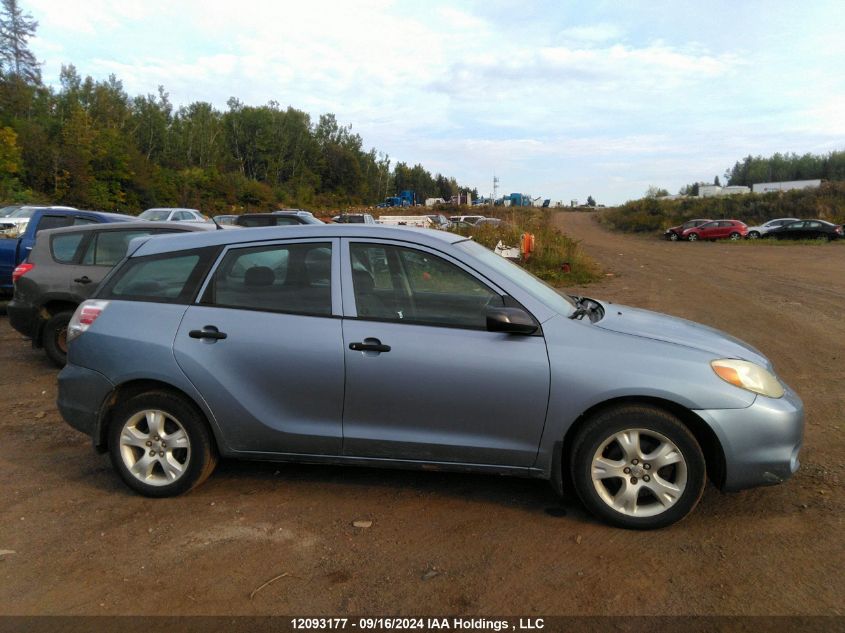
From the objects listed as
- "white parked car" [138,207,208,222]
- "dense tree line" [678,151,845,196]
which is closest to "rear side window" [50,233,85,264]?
"white parked car" [138,207,208,222]

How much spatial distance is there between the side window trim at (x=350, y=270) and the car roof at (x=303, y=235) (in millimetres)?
32

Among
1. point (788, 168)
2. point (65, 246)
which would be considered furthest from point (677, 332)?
point (788, 168)

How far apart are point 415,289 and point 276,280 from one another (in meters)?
0.89

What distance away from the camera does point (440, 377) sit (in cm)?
366

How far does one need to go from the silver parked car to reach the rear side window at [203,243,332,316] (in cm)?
1

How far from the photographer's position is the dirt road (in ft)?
9.81

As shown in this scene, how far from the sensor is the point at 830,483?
13.7 feet

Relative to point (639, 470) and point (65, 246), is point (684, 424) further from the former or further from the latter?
point (65, 246)

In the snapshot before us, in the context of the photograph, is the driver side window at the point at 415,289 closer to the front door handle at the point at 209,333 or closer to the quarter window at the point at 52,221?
the front door handle at the point at 209,333

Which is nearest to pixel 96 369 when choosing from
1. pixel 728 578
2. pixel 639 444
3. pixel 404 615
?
pixel 404 615

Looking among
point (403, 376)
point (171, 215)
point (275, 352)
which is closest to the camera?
point (403, 376)

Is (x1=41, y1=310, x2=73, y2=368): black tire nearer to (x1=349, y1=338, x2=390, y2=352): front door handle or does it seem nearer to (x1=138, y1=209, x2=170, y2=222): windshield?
(x1=349, y1=338, x2=390, y2=352): front door handle

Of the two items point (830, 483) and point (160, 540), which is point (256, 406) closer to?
point (160, 540)

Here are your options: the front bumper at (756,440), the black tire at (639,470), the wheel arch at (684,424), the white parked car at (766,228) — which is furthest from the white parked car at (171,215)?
the white parked car at (766,228)
